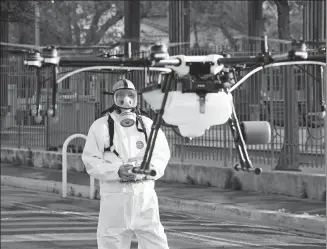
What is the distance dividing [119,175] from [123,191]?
0.23 meters

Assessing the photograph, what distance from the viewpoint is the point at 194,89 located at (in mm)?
4891

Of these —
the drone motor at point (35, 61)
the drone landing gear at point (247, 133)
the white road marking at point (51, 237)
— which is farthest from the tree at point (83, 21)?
the drone landing gear at point (247, 133)

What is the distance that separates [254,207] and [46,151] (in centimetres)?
962

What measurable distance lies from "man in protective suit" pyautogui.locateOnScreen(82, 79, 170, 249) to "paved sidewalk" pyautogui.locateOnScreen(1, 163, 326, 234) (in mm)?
6153

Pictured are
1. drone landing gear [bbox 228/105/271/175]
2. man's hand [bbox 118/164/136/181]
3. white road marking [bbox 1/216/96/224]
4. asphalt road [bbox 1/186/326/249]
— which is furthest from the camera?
white road marking [bbox 1/216/96/224]

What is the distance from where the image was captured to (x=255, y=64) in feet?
16.4

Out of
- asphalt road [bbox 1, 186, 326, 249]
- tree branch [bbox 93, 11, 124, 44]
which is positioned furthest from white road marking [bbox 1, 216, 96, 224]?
tree branch [bbox 93, 11, 124, 44]

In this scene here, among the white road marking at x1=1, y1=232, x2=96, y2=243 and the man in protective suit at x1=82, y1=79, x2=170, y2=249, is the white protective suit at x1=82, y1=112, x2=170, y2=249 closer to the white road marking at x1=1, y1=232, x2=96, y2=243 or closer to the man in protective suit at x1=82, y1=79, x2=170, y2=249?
the man in protective suit at x1=82, y1=79, x2=170, y2=249

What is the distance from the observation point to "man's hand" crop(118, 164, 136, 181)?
777cm

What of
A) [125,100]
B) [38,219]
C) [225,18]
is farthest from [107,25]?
[125,100]

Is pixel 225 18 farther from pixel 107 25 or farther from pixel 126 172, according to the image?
pixel 126 172

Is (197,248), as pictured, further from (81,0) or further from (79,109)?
(81,0)

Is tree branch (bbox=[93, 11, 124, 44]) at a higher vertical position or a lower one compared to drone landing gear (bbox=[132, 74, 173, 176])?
higher

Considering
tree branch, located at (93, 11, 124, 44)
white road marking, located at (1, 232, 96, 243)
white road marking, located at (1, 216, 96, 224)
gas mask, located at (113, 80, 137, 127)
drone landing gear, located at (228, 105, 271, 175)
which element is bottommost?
white road marking, located at (1, 216, 96, 224)
